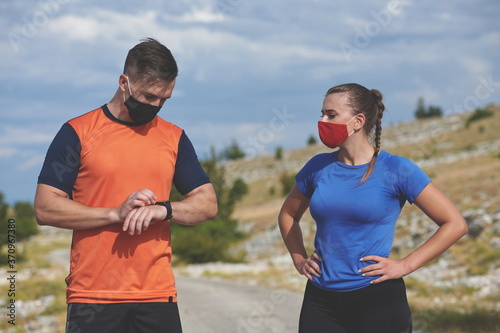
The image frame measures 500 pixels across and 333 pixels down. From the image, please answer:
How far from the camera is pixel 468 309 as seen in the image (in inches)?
418

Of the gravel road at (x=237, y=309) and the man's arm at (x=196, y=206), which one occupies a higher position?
the man's arm at (x=196, y=206)

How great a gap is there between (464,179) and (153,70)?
110 ft

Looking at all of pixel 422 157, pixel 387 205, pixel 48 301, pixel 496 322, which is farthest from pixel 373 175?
pixel 422 157

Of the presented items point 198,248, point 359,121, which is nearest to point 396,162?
point 359,121

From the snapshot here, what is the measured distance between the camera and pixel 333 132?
13.1ft

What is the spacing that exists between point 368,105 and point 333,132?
307 mm

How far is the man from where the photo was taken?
367 centimetres

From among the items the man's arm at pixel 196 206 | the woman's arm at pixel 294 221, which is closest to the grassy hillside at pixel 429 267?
the woman's arm at pixel 294 221

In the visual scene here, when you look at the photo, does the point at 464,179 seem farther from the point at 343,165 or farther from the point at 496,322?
the point at 343,165

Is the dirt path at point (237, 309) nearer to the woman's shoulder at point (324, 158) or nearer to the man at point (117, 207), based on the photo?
the woman's shoulder at point (324, 158)

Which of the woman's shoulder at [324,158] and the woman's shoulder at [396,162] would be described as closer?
the woman's shoulder at [396,162]

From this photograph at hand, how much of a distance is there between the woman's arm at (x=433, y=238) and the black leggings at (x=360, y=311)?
111 mm

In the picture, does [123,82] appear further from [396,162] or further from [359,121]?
[396,162]

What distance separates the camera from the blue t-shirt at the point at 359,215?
3828 mm
